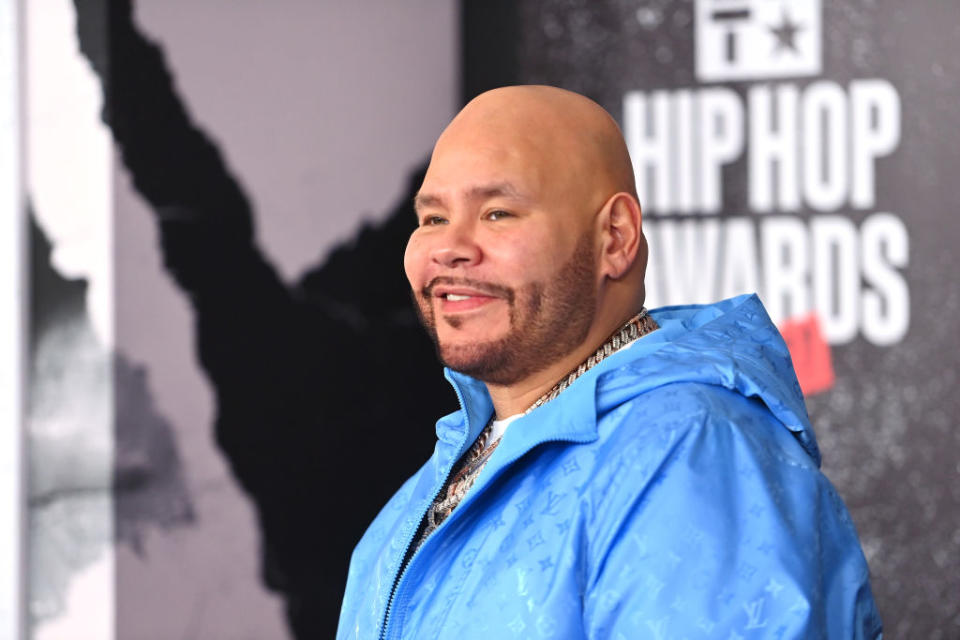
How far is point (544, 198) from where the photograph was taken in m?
1.15

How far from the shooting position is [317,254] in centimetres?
274

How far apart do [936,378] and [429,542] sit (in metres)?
1.79

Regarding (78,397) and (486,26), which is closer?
(78,397)

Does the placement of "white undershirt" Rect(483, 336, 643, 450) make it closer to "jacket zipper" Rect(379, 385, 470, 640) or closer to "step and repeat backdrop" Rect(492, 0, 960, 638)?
"jacket zipper" Rect(379, 385, 470, 640)

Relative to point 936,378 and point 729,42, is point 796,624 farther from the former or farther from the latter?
point 729,42

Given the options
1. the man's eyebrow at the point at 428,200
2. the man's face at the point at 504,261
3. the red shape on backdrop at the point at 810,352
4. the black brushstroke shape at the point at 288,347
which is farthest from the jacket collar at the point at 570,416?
the black brushstroke shape at the point at 288,347

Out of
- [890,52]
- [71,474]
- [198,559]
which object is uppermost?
[890,52]

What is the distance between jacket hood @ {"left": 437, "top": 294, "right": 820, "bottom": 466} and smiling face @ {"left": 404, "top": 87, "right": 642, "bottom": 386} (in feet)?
0.33

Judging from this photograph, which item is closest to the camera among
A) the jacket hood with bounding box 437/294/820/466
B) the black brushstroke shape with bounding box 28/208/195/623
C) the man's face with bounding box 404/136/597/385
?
the jacket hood with bounding box 437/294/820/466

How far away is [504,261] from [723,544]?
1.26 feet

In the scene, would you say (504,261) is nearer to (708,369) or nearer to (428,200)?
(428,200)

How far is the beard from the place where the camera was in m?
1.16

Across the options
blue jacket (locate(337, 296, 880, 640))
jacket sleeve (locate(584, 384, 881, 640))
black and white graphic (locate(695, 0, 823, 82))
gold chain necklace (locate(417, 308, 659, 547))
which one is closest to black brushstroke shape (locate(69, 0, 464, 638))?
black and white graphic (locate(695, 0, 823, 82))

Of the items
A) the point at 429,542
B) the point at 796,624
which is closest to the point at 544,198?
the point at 429,542
